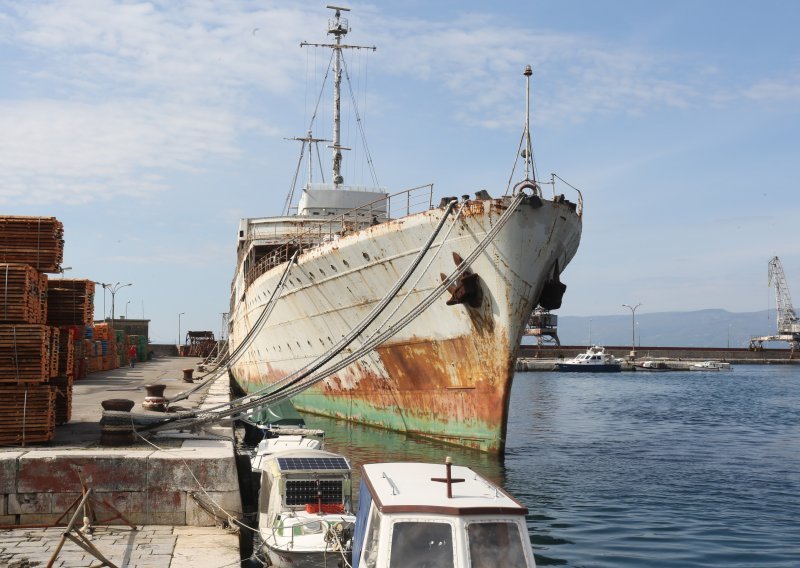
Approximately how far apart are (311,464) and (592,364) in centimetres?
8014

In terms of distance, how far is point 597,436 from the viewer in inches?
1116

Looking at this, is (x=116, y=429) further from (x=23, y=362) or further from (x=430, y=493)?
(x=430, y=493)

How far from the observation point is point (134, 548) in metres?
10.3

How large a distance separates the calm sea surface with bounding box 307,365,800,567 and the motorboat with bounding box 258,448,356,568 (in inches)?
136

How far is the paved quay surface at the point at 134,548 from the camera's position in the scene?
31.6ft

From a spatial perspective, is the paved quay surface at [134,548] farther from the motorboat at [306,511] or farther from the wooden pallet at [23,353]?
the wooden pallet at [23,353]

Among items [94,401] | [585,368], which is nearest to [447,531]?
[94,401]

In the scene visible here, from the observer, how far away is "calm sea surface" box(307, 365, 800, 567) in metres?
13.3

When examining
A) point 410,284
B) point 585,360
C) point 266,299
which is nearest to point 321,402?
point 266,299

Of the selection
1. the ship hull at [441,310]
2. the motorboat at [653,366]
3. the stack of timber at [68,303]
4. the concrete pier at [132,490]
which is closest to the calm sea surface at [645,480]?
the ship hull at [441,310]

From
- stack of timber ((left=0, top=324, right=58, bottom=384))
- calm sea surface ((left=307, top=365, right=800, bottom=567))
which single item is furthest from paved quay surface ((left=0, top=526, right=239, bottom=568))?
calm sea surface ((left=307, top=365, right=800, bottom=567))

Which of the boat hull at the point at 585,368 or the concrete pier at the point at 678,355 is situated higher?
the concrete pier at the point at 678,355

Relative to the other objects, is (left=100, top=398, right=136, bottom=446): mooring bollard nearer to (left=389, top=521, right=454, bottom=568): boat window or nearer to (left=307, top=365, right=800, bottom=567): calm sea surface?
(left=307, top=365, right=800, bottom=567): calm sea surface

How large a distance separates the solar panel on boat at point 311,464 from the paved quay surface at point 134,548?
52.2 inches
